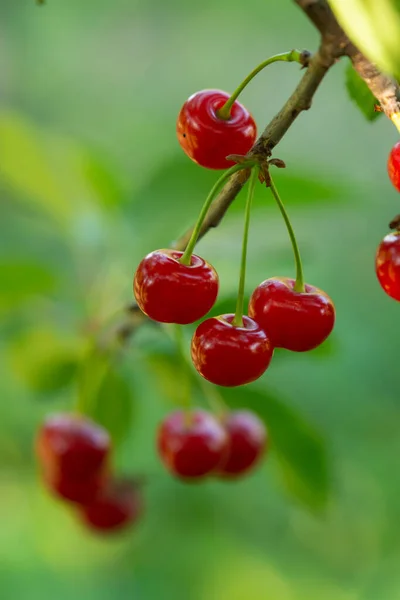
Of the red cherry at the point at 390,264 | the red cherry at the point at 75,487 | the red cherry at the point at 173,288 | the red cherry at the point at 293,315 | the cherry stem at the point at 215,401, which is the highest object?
the red cherry at the point at 390,264

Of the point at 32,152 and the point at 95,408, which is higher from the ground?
the point at 32,152

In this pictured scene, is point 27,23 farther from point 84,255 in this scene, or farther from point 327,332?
point 327,332

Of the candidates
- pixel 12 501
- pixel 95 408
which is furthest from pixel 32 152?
pixel 12 501

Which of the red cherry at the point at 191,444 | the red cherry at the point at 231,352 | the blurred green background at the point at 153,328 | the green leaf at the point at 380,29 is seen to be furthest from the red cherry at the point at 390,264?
the red cherry at the point at 191,444

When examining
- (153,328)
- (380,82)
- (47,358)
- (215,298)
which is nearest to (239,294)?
(215,298)

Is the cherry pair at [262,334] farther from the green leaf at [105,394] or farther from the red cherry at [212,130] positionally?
the green leaf at [105,394]

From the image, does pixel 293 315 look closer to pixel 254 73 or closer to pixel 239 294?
pixel 239 294
